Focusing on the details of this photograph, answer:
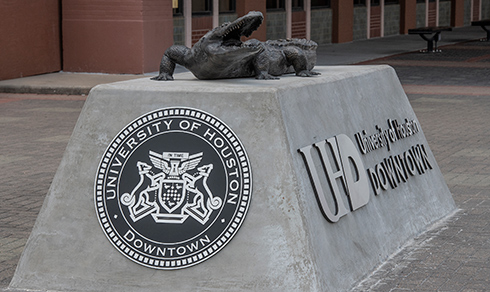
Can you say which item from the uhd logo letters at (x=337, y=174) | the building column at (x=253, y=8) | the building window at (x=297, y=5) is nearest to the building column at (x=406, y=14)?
the building window at (x=297, y=5)

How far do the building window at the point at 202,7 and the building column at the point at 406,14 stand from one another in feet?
45.2

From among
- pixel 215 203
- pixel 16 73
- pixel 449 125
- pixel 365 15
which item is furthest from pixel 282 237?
pixel 365 15

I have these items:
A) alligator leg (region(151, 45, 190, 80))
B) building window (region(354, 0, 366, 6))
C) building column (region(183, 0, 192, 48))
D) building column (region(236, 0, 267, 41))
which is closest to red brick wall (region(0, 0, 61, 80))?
building column (region(183, 0, 192, 48))

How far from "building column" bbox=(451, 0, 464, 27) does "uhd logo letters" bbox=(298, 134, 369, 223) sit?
36476mm

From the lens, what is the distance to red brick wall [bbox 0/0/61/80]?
57.6 feet

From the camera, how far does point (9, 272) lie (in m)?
5.42

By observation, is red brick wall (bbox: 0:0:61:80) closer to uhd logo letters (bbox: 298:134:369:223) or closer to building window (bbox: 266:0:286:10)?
building window (bbox: 266:0:286:10)

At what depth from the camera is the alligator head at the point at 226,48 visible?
5238 mm

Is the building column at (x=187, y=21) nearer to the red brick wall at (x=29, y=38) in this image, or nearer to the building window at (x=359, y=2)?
the red brick wall at (x=29, y=38)

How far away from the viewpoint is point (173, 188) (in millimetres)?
4906

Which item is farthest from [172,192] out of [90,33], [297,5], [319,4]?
[319,4]

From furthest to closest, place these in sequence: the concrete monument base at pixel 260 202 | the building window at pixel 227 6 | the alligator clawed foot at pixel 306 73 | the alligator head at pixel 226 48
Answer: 1. the building window at pixel 227 6
2. the alligator clawed foot at pixel 306 73
3. the alligator head at pixel 226 48
4. the concrete monument base at pixel 260 202

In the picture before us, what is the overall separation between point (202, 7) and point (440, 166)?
14.5 m

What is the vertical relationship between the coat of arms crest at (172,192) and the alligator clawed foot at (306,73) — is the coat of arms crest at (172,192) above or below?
below
